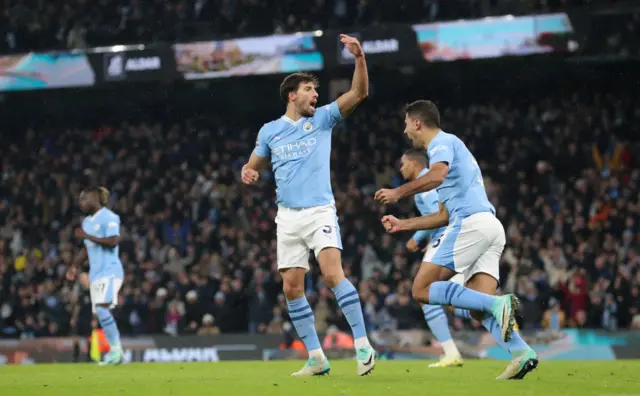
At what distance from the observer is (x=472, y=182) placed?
Result: 28.5ft

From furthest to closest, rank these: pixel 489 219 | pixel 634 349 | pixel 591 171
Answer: pixel 591 171 < pixel 634 349 < pixel 489 219

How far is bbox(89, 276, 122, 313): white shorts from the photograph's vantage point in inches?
549

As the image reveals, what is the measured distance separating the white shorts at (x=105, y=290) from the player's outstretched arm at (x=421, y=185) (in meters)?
7.04

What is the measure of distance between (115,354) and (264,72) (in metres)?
11.9

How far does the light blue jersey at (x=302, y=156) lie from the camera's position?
9.19 metres

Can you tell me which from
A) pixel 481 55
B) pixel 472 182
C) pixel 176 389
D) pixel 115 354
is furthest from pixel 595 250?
pixel 176 389

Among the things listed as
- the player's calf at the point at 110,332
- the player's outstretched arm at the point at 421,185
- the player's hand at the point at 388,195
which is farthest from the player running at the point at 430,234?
the player's calf at the point at 110,332

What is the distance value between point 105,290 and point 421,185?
7.16 m

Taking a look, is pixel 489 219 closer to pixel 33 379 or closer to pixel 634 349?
pixel 33 379

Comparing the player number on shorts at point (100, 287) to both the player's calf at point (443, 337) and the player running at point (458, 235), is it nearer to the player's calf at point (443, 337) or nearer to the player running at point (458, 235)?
the player's calf at point (443, 337)

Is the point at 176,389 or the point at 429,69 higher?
the point at 429,69

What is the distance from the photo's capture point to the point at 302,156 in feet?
30.3

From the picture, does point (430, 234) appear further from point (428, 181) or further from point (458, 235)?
point (428, 181)

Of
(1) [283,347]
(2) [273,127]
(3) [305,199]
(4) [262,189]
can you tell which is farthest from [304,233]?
(4) [262,189]
